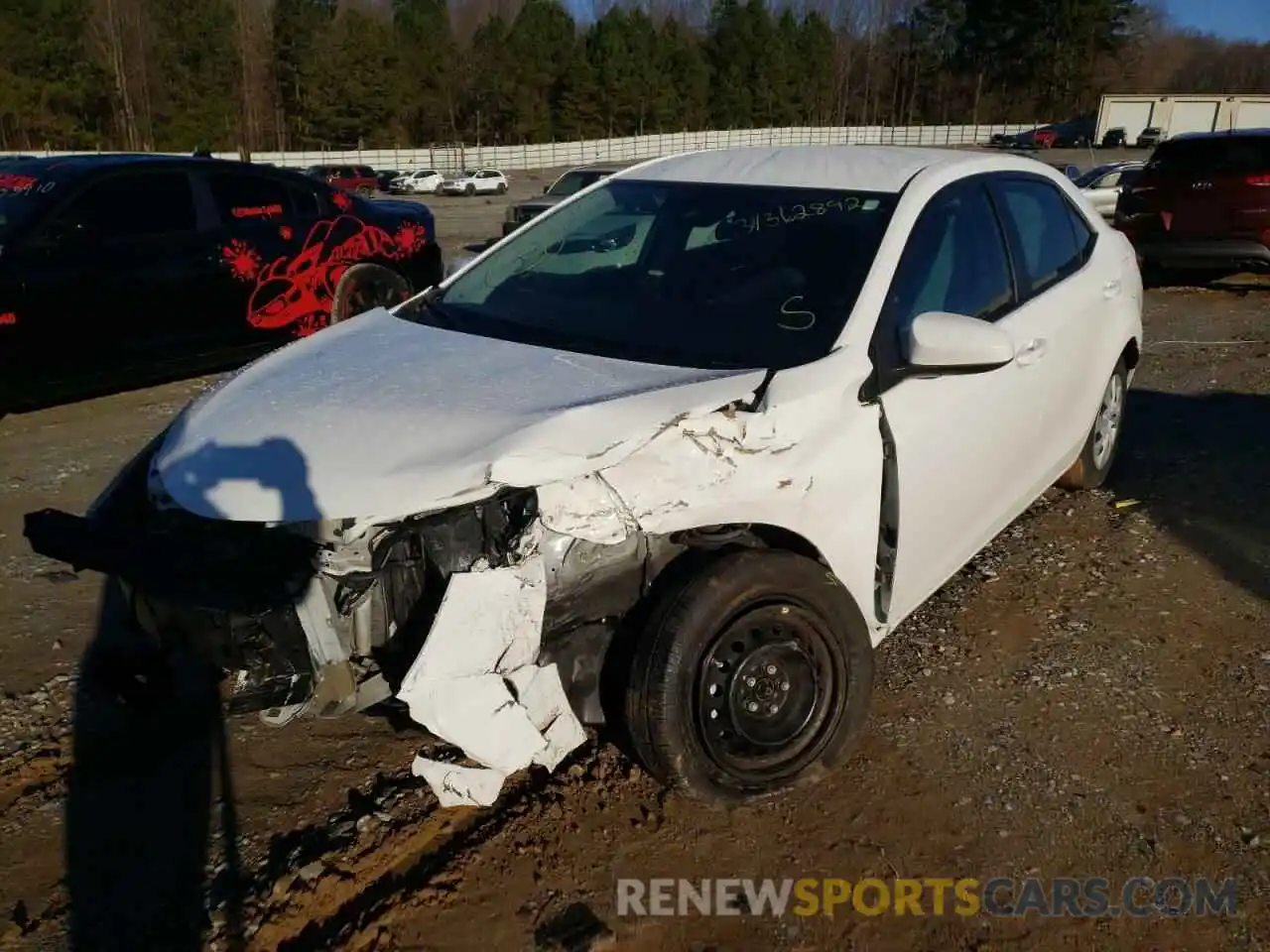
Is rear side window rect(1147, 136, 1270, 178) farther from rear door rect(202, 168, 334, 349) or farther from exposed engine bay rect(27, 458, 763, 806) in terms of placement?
exposed engine bay rect(27, 458, 763, 806)

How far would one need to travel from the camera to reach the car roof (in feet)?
11.2

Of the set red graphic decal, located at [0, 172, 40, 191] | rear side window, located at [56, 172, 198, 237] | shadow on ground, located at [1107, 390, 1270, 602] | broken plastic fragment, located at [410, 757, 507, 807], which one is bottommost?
shadow on ground, located at [1107, 390, 1270, 602]

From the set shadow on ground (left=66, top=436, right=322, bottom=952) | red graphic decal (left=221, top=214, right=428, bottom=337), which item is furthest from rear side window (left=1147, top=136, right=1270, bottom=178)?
shadow on ground (left=66, top=436, right=322, bottom=952)

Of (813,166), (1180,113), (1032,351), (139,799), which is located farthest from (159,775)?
(1180,113)

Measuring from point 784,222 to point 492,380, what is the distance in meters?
1.18

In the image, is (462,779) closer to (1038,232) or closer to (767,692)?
(767,692)

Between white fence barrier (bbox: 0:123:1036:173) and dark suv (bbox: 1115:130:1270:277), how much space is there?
47.1 m

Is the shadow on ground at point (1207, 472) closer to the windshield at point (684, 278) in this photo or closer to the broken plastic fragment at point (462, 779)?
the windshield at point (684, 278)

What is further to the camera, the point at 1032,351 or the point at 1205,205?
the point at 1205,205

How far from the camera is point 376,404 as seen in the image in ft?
8.73

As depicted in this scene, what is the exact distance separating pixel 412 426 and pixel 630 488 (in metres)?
0.57

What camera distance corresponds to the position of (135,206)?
252 inches

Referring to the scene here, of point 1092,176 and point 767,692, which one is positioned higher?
point 1092,176

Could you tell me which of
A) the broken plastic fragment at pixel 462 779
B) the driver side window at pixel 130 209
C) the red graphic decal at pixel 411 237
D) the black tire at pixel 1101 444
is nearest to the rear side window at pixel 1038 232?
the black tire at pixel 1101 444
